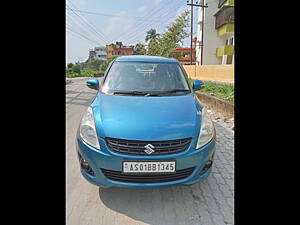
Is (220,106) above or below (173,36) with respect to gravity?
below

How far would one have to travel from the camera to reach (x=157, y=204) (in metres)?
2.10

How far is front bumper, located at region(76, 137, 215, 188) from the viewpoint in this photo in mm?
1837

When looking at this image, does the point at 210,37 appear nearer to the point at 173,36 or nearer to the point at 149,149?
the point at 173,36

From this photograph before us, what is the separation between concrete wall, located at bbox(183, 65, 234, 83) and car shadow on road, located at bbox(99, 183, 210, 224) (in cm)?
868

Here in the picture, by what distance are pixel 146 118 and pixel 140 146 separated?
0.32 metres

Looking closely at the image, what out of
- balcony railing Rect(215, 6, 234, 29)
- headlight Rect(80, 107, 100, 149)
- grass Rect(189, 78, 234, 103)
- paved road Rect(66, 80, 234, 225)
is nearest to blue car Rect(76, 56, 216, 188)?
headlight Rect(80, 107, 100, 149)

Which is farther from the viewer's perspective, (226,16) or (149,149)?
(226,16)

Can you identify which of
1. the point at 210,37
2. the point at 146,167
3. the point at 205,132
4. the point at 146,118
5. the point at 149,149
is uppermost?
the point at 210,37

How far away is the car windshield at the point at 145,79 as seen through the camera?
275 centimetres

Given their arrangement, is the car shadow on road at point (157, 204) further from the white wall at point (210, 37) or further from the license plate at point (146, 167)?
the white wall at point (210, 37)

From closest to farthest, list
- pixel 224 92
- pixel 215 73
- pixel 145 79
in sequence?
pixel 145 79
pixel 224 92
pixel 215 73

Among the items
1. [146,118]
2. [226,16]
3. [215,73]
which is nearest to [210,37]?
[226,16]
